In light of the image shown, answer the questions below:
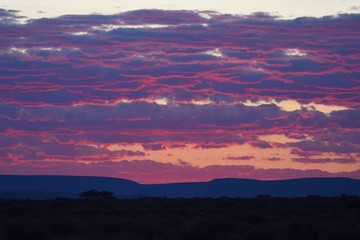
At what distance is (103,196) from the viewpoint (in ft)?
319

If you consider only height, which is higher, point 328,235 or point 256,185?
point 256,185

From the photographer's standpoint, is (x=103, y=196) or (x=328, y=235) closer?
(x=328, y=235)

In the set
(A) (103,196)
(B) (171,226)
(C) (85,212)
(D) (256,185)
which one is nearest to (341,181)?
(D) (256,185)

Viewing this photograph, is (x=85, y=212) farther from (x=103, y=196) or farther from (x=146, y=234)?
(x=103, y=196)

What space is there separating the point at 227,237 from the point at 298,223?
344cm

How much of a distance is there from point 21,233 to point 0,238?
114 centimetres

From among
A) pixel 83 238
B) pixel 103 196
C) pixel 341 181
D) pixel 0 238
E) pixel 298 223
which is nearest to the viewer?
pixel 83 238

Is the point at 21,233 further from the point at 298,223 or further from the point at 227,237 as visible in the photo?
the point at 298,223

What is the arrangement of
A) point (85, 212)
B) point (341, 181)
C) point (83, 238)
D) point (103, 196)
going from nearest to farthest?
point (83, 238)
point (85, 212)
point (103, 196)
point (341, 181)

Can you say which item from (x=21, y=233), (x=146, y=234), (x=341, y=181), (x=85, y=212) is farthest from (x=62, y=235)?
(x=341, y=181)

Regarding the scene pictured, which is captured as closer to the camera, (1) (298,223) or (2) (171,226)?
(1) (298,223)

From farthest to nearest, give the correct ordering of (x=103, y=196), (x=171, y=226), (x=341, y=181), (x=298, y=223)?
(x=341, y=181)
(x=103, y=196)
(x=171, y=226)
(x=298, y=223)

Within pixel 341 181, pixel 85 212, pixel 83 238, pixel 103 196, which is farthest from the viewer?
pixel 341 181

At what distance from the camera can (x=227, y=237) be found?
100 ft
